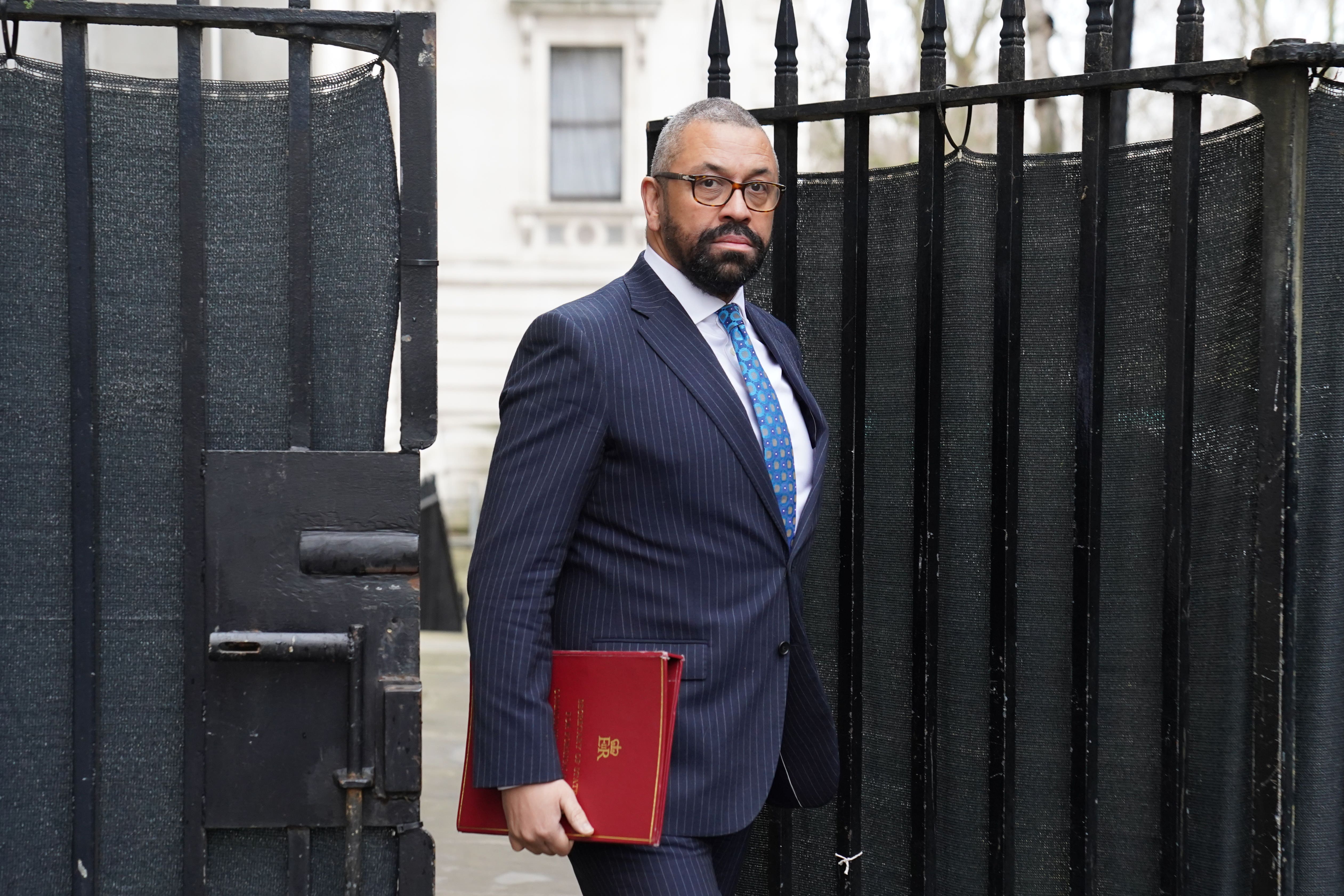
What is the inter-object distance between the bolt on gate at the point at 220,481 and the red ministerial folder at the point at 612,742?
0.28 meters

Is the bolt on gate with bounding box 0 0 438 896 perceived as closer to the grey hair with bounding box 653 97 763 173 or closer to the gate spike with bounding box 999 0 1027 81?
the grey hair with bounding box 653 97 763 173

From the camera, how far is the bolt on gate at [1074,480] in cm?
299

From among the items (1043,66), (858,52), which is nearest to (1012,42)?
(858,52)

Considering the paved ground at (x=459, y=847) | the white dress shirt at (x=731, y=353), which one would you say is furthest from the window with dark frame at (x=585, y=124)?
the white dress shirt at (x=731, y=353)

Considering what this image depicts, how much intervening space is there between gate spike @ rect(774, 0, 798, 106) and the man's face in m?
0.60

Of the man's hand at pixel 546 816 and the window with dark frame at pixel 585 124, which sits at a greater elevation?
the window with dark frame at pixel 585 124

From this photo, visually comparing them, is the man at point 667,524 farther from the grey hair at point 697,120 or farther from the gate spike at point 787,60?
the gate spike at point 787,60

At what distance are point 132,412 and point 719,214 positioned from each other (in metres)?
1.21

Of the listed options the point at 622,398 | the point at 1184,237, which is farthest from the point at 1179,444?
the point at 622,398

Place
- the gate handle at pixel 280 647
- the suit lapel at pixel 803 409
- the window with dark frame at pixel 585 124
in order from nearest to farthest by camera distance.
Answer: the gate handle at pixel 280 647
the suit lapel at pixel 803 409
the window with dark frame at pixel 585 124

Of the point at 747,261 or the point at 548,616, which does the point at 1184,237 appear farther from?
the point at 548,616

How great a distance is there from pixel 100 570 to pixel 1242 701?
A: 7.76 ft

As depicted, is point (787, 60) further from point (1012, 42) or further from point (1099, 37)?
point (1099, 37)

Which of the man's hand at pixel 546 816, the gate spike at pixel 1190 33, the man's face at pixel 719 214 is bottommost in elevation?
the man's hand at pixel 546 816
